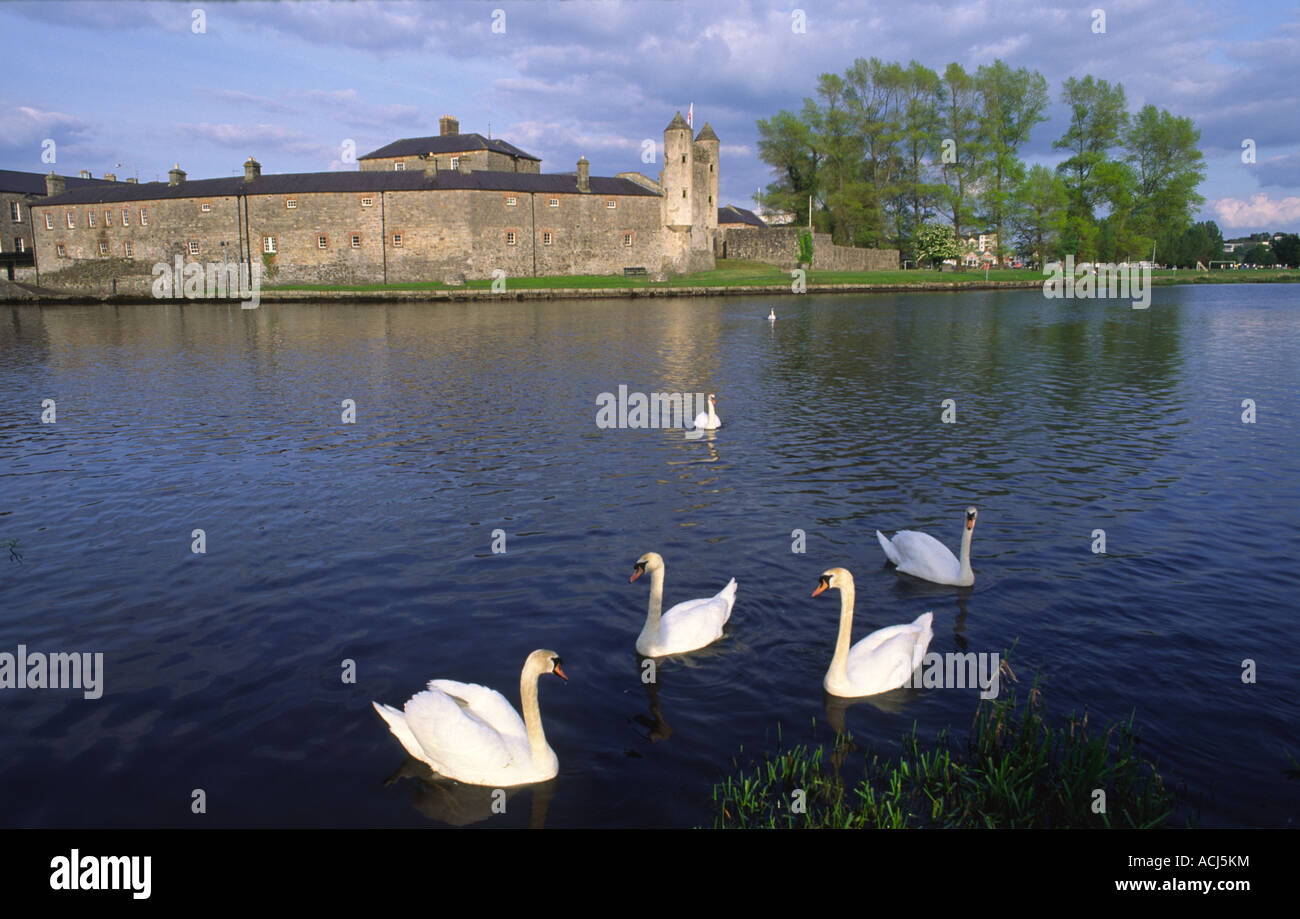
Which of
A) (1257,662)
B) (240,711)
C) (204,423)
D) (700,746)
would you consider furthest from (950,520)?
(204,423)

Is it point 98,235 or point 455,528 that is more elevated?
point 98,235

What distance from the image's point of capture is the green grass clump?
5.17 meters

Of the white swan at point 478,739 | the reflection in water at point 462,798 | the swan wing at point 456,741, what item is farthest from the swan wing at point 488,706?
the reflection in water at point 462,798

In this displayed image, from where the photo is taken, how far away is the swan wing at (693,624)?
7.57 meters

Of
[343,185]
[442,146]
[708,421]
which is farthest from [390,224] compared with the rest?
[708,421]

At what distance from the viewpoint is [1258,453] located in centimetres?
1471

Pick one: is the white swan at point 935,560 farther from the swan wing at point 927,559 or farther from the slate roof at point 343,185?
the slate roof at point 343,185

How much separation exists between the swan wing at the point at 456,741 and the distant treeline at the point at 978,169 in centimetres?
8570

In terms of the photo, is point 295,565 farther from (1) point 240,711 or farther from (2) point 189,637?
(1) point 240,711

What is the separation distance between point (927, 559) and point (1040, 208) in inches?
3481

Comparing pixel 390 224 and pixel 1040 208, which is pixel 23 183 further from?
pixel 1040 208

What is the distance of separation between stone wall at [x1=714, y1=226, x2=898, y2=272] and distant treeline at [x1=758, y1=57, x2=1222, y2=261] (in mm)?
3067

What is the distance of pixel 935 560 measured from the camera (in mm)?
8969
